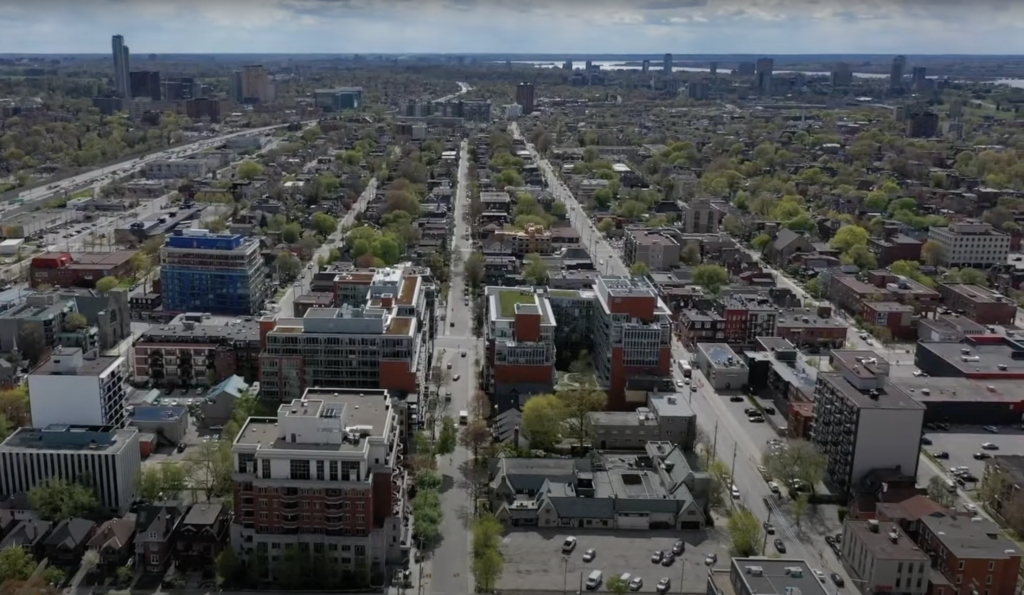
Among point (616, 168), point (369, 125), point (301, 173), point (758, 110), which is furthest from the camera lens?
point (758, 110)

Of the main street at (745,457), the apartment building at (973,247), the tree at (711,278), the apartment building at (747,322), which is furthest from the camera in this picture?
the apartment building at (973,247)

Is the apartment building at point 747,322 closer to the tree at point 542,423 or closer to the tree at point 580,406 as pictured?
the tree at point 580,406

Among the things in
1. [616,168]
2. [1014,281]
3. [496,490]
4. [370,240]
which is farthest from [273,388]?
[616,168]

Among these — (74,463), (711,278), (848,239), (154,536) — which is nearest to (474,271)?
(711,278)

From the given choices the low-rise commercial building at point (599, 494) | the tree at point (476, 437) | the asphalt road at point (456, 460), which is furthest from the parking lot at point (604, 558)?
the tree at point (476, 437)

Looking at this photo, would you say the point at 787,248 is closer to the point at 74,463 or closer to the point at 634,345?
the point at 634,345

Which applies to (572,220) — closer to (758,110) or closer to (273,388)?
(273,388)
